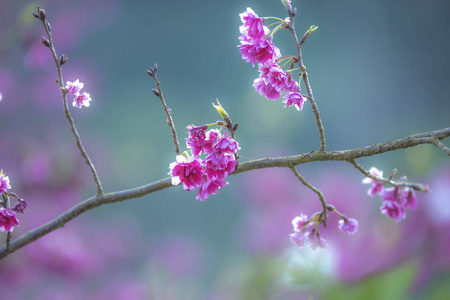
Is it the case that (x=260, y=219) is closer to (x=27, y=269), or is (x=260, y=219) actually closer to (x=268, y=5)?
(x=27, y=269)

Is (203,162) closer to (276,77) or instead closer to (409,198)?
(276,77)

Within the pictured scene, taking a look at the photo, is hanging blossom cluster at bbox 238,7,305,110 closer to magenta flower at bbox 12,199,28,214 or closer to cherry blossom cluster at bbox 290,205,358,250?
cherry blossom cluster at bbox 290,205,358,250

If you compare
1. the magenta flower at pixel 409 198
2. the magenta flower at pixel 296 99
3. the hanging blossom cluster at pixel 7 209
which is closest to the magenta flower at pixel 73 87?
the hanging blossom cluster at pixel 7 209

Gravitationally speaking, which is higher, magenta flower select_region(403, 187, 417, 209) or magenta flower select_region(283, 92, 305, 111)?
magenta flower select_region(283, 92, 305, 111)

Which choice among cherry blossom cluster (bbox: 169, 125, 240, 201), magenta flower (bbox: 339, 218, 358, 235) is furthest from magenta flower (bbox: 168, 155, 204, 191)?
magenta flower (bbox: 339, 218, 358, 235)

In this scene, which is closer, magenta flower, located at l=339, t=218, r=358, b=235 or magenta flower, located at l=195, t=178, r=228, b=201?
magenta flower, located at l=195, t=178, r=228, b=201

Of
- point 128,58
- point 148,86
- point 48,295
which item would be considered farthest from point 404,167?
point 128,58

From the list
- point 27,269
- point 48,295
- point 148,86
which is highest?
point 148,86

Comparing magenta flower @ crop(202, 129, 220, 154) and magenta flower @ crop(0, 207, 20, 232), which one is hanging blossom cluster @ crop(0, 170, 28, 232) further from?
magenta flower @ crop(202, 129, 220, 154)
